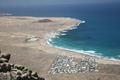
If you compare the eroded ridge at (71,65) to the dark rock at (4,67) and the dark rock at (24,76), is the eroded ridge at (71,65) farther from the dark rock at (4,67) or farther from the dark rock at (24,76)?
the dark rock at (4,67)

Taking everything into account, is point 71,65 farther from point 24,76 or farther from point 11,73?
point 11,73

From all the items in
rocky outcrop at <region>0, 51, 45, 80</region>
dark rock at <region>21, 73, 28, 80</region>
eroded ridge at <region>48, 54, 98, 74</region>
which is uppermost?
rocky outcrop at <region>0, 51, 45, 80</region>

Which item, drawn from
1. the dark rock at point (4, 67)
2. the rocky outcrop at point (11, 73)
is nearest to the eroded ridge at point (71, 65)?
the rocky outcrop at point (11, 73)

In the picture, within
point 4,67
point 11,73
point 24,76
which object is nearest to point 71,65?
point 24,76

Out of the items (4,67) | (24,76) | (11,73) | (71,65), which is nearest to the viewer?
(11,73)

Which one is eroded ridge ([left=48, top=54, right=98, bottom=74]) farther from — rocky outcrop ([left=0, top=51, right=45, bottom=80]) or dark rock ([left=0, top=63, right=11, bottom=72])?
dark rock ([left=0, top=63, right=11, bottom=72])

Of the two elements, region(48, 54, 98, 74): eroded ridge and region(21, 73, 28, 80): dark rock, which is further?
region(48, 54, 98, 74): eroded ridge

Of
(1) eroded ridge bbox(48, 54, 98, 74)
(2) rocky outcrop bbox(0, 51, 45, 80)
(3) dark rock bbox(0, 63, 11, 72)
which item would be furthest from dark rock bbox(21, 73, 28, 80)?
(1) eroded ridge bbox(48, 54, 98, 74)

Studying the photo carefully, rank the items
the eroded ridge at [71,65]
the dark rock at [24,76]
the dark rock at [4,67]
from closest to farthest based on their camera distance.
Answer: the dark rock at [4,67] < the dark rock at [24,76] < the eroded ridge at [71,65]
